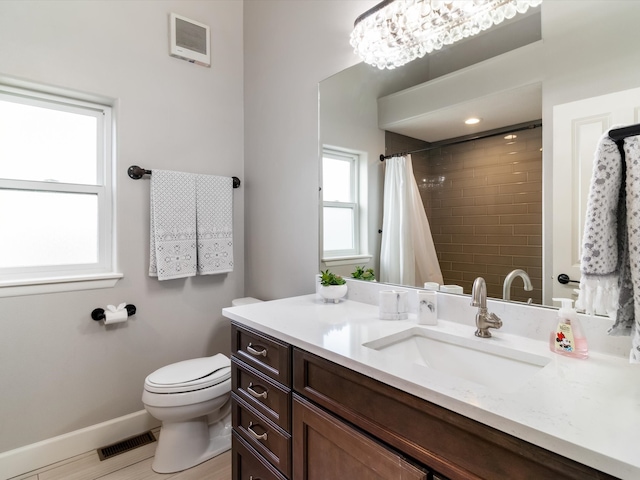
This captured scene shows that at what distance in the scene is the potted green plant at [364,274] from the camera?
1.57m

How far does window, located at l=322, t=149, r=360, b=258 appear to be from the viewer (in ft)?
5.44

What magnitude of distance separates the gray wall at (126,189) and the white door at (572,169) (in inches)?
75.9

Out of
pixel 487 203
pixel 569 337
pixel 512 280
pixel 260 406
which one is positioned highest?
pixel 487 203

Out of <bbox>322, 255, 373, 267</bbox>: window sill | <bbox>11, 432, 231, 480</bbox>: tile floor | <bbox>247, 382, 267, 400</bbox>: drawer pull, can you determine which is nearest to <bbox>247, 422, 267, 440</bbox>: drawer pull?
<bbox>247, 382, 267, 400</bbox>: drawer pull

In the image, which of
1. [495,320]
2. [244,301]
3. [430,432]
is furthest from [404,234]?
[244,301]

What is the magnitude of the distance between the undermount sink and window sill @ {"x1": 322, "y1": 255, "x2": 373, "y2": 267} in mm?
503

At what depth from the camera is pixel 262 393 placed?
1.23 metres

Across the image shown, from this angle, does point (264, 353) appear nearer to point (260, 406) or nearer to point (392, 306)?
point (260, 406)

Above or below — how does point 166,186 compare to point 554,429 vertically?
above

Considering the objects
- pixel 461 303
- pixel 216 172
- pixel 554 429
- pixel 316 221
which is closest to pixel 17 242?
pixel 216 172

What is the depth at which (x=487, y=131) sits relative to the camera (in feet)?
3.80

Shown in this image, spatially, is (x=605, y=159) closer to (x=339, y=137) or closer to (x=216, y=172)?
(x=339, y=137)

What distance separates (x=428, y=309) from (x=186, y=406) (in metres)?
1.25

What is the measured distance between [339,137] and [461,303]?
996 mm
